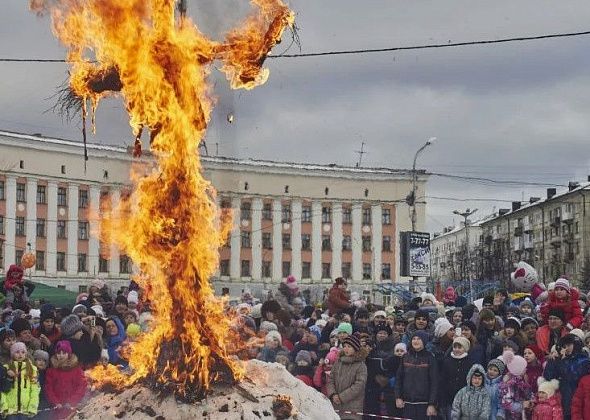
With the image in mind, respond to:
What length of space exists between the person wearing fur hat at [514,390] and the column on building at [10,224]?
57.1m

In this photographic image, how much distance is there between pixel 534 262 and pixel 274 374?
356ft

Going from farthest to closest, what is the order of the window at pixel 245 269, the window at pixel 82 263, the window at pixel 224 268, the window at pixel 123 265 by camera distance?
the window at pixel 245 269, the window at pixel 224 268, the window at pixel 82 263, the window at pixel 123 265

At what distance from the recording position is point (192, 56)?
8539 mm

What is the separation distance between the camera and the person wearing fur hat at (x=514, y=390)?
11117 mm

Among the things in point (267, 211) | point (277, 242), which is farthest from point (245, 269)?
point (267, 211)

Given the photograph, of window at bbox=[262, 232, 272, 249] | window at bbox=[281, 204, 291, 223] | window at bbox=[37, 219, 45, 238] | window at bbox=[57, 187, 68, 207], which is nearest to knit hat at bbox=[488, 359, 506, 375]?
window at bbox=[37, 219, 45, 238]

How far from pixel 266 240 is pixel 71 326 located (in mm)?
66182

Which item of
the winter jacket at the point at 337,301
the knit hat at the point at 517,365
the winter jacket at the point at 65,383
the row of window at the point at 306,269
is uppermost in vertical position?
the row of window at the point at 306,269

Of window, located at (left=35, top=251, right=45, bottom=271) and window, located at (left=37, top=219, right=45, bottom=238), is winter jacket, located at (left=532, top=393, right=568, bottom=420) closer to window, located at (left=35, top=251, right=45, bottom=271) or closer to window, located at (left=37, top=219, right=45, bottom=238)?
window, located at (left=35, top=251, right=45, bottom=271)

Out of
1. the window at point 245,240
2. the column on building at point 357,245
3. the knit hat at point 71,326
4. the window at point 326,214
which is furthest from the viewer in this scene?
the column on building at point 357,245

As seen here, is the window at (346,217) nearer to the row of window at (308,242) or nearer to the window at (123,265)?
the row of window at (308,242)

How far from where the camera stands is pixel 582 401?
34.8 feet

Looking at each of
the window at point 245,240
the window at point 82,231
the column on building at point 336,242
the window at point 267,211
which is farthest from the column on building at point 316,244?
the window at point 82,231

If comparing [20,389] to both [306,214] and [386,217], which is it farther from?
[386,217]
